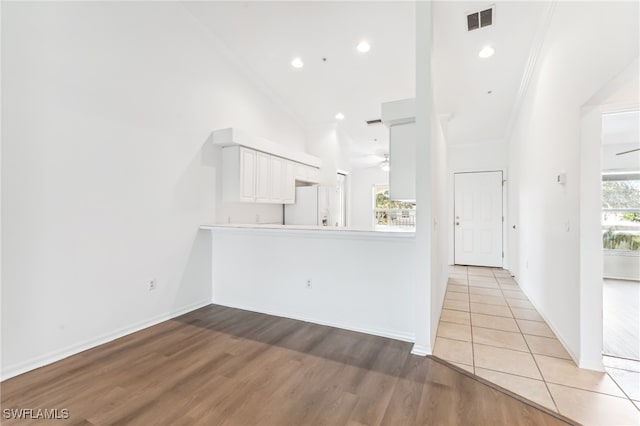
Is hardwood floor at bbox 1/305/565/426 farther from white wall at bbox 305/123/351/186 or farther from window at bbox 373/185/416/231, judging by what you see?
window at bbox 373/185/416/231

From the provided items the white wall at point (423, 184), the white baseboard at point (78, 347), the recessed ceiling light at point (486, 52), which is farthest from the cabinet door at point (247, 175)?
the recessed ceiling light at point (486, 52)

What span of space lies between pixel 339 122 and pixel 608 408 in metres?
5.29

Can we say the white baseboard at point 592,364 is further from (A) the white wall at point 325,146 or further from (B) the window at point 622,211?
(A) the white wall at point 325,146

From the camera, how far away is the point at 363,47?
11.9 feet

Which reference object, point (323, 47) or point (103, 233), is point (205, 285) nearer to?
point (103, 233)

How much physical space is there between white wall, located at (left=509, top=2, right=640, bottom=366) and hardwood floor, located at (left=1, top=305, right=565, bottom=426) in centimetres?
120

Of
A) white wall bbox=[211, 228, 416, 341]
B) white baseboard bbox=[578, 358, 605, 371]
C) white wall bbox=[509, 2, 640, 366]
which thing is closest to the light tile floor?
white baseboard bbox=[578, 358, 605, 371]

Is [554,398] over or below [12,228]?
below

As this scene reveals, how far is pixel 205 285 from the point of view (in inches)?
149

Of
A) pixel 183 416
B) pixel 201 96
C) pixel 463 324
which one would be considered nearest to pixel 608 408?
pixel 463 324

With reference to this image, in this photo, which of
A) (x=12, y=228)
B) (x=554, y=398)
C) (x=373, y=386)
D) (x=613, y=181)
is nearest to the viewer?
(x=554, y=398)

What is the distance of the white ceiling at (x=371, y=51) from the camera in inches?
120

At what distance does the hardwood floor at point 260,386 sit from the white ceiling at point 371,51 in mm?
3047

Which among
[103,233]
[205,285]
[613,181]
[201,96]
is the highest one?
[201,96]
